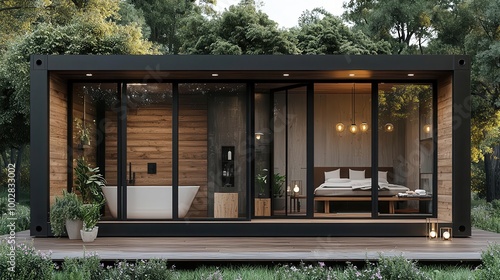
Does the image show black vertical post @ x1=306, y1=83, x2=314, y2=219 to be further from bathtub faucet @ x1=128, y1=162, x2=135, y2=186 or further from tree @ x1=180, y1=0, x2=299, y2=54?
tree @ x1=180, y1=0, x2=299, y2=54

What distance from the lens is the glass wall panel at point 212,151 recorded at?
1050 cm

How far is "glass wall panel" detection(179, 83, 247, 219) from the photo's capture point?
34.4 ft

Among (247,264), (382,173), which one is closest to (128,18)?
(382,173)

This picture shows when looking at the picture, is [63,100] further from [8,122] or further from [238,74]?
[8,122]

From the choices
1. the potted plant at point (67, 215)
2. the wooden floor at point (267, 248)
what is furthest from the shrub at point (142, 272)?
the potted plant at point (67, 215)

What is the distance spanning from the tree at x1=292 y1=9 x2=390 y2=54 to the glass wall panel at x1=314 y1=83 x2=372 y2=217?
804cm

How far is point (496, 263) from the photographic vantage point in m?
6.17

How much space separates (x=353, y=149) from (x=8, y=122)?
9.97 m

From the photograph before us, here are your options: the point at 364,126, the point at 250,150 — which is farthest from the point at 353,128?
the point at 250,150

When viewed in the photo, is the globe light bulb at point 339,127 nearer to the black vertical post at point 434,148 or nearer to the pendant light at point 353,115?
the pendant light at point 353,115

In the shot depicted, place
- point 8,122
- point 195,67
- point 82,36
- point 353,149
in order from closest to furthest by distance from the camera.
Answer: point 195,67, point 353,149, point 82,36, point 8,122

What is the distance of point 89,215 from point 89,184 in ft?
3.25

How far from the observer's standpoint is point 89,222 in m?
9.53

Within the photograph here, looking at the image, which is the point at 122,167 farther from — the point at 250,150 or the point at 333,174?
the point at 333,174
